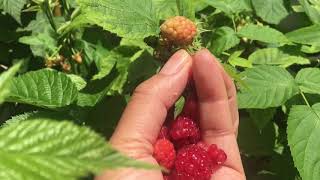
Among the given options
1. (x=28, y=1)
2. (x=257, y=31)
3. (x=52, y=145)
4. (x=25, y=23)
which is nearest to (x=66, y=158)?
(x=52, y=145)

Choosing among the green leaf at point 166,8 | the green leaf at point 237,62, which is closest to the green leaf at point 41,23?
the green leaf at point 166,8

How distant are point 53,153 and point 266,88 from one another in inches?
36.9

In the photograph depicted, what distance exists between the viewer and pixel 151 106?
0.99 m

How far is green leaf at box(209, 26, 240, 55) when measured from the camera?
1.24 metres

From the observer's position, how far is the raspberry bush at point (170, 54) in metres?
1.06

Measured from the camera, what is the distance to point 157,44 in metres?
1.09

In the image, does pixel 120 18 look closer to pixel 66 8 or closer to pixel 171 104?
pixel 171 104

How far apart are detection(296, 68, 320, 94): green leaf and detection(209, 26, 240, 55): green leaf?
0.18 metres

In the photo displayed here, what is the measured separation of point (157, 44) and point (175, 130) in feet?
0.61

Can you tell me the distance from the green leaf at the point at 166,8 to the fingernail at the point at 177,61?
0.60ft

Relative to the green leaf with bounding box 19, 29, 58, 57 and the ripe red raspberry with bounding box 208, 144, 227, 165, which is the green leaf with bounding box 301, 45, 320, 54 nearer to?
the ripe red raspberry with bounding box 208, 144, 227, 165

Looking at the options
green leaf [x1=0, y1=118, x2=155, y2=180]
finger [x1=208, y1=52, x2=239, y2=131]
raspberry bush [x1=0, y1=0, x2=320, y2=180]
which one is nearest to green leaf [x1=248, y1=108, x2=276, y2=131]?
raspberry bush [x1=0, y1=0, x2=320, y2=180]

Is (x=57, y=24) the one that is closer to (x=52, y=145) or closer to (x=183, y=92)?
(x=183, y=92)

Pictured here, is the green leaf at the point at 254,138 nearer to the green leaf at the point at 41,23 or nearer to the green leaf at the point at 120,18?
the green leaf at the point at 120,18
